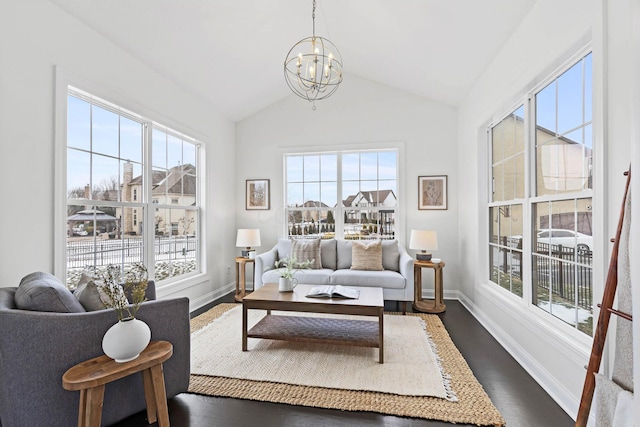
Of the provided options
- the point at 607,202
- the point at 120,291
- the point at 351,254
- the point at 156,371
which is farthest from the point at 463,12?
the point at 156,371

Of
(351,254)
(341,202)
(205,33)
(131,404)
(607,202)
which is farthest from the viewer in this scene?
(341,202)

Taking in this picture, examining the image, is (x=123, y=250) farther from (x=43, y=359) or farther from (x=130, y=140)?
(x=43, y=359)

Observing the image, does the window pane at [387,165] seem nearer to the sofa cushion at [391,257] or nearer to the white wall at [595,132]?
the sofa cushion at [391,257]

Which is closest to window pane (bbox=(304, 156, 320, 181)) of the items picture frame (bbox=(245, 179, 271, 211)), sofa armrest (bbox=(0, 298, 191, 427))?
picture frame (bbox=(245, 179, 271, 211))

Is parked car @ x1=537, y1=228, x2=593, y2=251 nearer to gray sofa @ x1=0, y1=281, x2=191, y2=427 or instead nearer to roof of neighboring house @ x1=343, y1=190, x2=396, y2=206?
roof of neighboring house @ x1=343, y1=190, x2=396, y2=206

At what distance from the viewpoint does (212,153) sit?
457cm

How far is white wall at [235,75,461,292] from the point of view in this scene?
15.1ft

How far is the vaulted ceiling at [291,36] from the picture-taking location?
8.70ft

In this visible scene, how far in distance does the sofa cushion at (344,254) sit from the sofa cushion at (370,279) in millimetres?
452

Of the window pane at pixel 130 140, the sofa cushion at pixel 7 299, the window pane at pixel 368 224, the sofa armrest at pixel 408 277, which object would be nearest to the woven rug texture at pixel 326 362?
the sofa armrest at pixel 408 277

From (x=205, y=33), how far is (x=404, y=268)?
3.49 m

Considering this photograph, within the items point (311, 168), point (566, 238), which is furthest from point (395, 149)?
point (566, 238)

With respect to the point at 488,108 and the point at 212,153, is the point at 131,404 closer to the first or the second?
the point at 212,153

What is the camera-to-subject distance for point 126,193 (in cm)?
321
